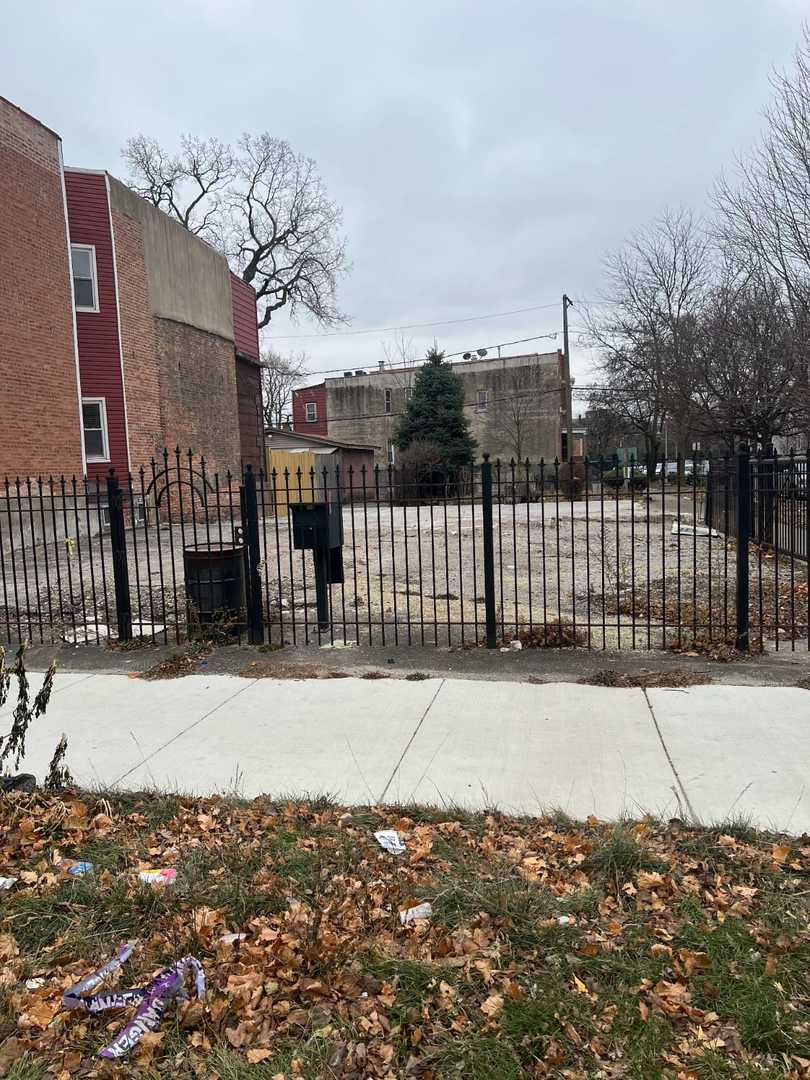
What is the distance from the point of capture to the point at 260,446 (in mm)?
31312

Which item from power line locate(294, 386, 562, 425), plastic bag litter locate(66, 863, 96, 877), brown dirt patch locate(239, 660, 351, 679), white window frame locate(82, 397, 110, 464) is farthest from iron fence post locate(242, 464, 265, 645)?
power line locate(294, 386, 562, 425)

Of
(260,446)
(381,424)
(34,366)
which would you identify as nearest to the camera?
(34,366)

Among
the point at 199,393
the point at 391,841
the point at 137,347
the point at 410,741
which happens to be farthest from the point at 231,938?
the point at 199,393

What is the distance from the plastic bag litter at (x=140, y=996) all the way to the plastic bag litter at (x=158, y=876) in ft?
1.85

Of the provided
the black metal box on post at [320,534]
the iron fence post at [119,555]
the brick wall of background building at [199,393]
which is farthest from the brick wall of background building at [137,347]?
the black metal box on post at [320,534]

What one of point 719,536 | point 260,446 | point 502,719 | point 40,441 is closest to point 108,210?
point 40,441

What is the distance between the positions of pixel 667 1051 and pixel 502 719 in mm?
3157

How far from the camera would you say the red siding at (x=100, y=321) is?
1972cm

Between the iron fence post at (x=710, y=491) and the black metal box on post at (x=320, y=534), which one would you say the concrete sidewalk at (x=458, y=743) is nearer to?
the black metal box on post at (x=320, y=534)

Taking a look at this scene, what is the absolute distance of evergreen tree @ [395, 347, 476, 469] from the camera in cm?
4222

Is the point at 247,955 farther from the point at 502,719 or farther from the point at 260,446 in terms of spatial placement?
the point at 260,446

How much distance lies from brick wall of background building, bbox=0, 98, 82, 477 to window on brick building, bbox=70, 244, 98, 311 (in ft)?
2.78

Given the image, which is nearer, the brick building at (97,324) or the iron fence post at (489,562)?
the iron fence post at (489,562)

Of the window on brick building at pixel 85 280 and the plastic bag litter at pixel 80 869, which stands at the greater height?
the window on brick building at pixel 85 280
